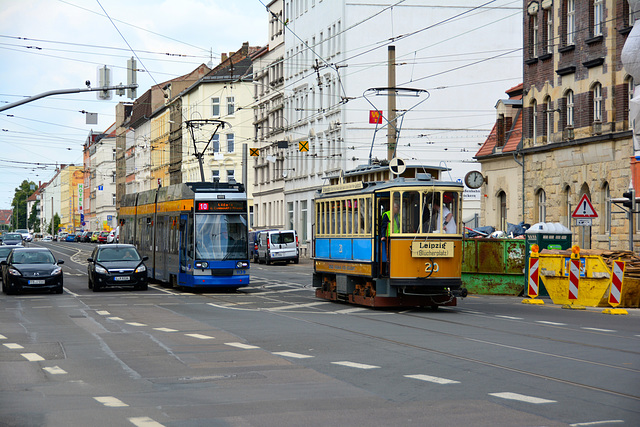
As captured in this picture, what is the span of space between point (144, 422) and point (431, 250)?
14.3m

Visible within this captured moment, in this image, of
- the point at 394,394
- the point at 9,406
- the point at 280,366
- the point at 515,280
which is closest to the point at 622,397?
the point at 394,394

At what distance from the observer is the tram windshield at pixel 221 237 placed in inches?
1227

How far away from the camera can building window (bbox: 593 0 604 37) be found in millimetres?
36062

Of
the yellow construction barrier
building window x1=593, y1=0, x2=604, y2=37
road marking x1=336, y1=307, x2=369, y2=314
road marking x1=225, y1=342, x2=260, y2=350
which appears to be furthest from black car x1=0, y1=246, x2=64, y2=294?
building window x1=593, y1=0, x2=604, y2=37

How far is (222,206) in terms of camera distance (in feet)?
104

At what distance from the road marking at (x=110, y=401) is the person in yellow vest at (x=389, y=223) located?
520 inches

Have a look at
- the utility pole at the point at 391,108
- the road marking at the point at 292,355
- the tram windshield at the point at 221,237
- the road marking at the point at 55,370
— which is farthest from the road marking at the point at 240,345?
the utility pole at the point at 391,108

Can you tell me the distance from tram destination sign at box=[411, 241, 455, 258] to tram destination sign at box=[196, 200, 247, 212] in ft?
33.7

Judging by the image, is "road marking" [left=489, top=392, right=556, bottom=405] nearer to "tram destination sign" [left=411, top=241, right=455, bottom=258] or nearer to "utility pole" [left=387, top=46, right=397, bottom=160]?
"tram destination sign" [left=411, top=241, right=455, bottom=258]

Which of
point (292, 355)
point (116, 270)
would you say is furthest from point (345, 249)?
point (292, 355)

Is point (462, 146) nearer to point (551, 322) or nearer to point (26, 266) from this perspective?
point (26, 266)

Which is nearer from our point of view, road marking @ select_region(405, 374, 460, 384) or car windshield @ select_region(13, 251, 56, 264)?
road marking @ select_region(405, 374, 460, 384)

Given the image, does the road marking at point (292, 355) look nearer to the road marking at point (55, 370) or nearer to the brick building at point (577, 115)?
the road marking at point (55, 370)

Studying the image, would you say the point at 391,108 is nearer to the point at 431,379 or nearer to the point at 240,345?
the point at 240,345
